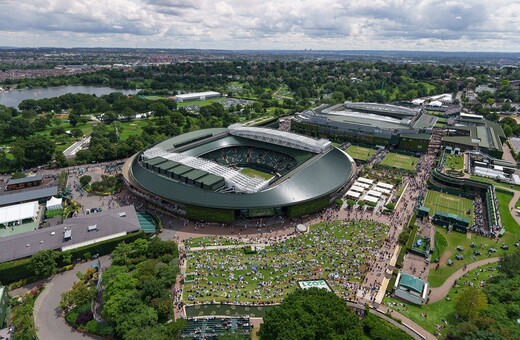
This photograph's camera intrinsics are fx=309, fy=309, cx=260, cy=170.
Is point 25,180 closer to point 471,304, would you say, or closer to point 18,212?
point 18,212

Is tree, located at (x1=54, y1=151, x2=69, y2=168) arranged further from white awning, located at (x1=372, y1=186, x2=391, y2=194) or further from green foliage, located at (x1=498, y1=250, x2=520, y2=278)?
green foliage, located at (x1=498, y1=250, x2=520, y2=278)

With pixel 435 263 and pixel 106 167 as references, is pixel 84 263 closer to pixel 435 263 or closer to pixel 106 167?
pixel 106 167

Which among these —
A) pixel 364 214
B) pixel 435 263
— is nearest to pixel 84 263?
pixel 364 214

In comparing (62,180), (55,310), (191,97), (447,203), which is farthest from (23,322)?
(191,97)

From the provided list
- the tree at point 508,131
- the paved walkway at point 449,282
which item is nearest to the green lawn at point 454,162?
the paved walkway at point 449,282

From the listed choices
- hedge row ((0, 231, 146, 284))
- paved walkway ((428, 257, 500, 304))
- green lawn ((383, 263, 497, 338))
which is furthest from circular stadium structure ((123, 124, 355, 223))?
paved walkway ((428, 257, 500, 304))

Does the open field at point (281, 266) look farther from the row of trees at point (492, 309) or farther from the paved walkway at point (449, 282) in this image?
the row of trees at point (492, 309)

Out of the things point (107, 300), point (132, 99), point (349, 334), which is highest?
point (132, 99)
